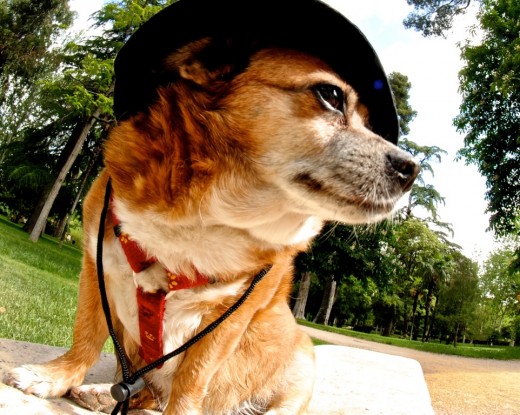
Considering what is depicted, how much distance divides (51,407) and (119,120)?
1.37 meters

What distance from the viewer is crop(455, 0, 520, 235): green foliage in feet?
55.9

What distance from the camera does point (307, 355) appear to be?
2898mm

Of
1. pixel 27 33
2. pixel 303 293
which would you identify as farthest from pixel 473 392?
pixel 27 33

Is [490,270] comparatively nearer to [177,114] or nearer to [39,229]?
[39,229]

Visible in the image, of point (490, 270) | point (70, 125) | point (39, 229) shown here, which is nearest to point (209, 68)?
point (39, 229)

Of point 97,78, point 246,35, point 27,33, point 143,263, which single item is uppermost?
point 27,33

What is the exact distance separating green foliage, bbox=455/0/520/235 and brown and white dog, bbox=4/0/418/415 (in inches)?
679

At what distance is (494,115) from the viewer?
17953 mm

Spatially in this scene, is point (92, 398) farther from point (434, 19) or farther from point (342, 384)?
point (434, 19)

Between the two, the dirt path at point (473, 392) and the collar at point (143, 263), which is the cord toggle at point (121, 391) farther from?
the dirt path at point (473, 392)

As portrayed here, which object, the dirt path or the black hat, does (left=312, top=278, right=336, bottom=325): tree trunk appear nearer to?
the dirt path

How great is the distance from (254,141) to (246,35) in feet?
1.75

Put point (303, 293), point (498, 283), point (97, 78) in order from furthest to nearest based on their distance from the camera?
point (498, 283) < point (303, 293) < point (97, 78)

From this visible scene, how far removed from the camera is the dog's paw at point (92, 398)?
223 centimetres
